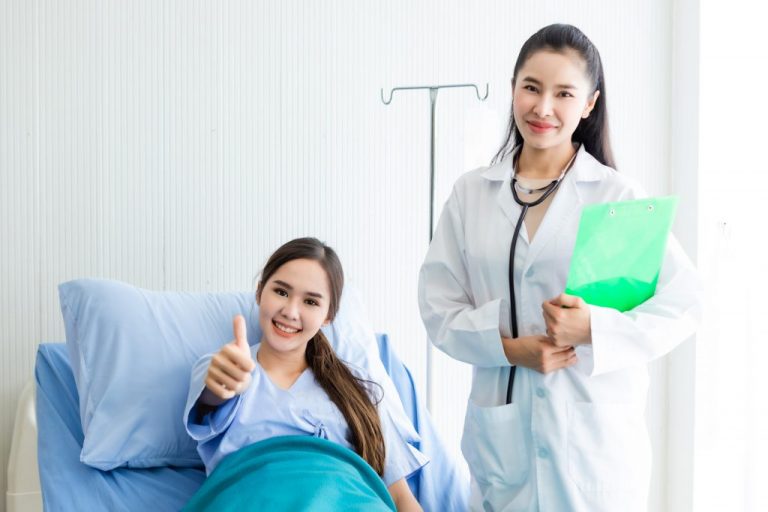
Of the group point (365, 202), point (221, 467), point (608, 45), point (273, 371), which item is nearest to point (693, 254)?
point (608, 45)

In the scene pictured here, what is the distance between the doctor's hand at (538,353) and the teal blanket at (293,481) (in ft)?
1.13

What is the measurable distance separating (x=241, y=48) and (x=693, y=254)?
1503mm

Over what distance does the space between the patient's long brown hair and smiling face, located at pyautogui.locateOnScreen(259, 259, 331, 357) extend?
0.02 m

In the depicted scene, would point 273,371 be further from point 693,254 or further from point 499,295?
point 693,254

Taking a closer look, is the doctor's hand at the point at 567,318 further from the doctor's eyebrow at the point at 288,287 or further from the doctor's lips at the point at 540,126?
the doctor's eyebrow at the point at 288,287

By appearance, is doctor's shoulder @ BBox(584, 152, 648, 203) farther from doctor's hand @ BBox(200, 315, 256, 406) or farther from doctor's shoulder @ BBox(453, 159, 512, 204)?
doctor's hand @ BBox(200, 315, 256, 406)

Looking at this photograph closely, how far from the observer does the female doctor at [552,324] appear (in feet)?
4.67

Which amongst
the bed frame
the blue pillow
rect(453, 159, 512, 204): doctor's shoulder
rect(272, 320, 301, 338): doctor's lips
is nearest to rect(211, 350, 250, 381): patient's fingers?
rect(272, 320, 301, 338): doctor's lips

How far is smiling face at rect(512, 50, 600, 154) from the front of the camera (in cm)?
148

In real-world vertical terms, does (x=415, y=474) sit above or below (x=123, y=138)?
below

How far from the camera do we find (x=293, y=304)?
1.79m

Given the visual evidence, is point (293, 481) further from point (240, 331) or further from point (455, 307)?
point (455, 307)

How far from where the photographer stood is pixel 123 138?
243cm

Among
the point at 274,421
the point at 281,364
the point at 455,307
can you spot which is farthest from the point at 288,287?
the point at 455,307
